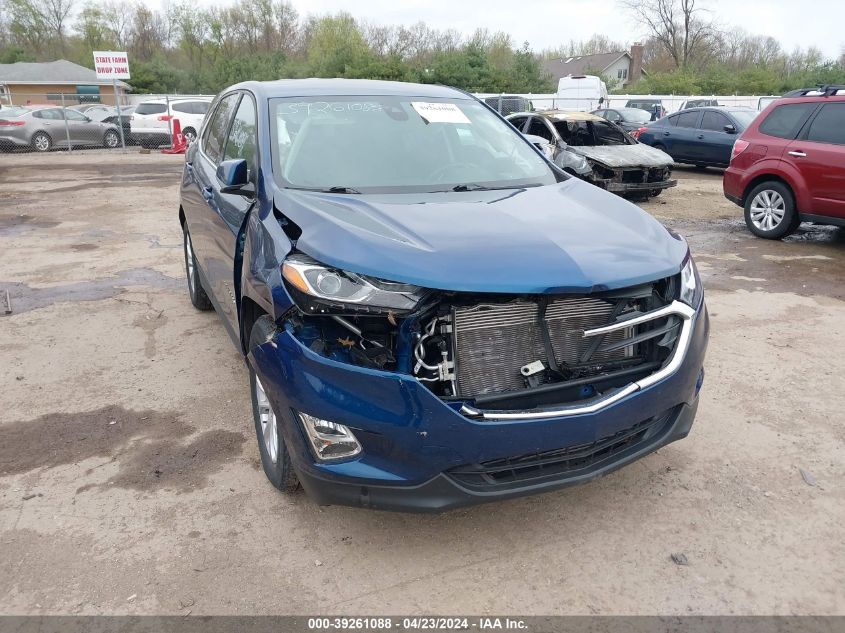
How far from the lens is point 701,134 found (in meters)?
15.4

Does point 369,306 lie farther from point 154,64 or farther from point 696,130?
point 154,64

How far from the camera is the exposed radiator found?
8.46 ft

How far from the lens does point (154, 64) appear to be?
49719 millimetres

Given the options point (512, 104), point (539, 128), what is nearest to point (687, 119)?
point (539, 128)

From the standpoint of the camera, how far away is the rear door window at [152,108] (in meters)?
23.0

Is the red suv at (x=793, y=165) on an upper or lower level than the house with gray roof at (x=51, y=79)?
lower

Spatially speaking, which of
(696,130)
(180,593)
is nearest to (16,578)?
(180,593)

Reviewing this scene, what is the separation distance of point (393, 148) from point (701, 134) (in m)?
13.7

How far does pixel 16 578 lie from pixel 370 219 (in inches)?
77.5

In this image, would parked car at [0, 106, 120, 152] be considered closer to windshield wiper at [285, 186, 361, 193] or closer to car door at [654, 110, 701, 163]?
car door at [654, 110, 701, 163]

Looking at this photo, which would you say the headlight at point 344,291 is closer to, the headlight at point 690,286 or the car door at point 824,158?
the headlight at point 690,286

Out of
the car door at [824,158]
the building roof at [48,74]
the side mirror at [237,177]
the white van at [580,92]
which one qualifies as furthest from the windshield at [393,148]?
the building roof at [48,74]

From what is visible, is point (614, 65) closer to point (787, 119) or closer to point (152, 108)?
point (152, 108)

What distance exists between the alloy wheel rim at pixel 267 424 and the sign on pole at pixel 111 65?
22571 mm
